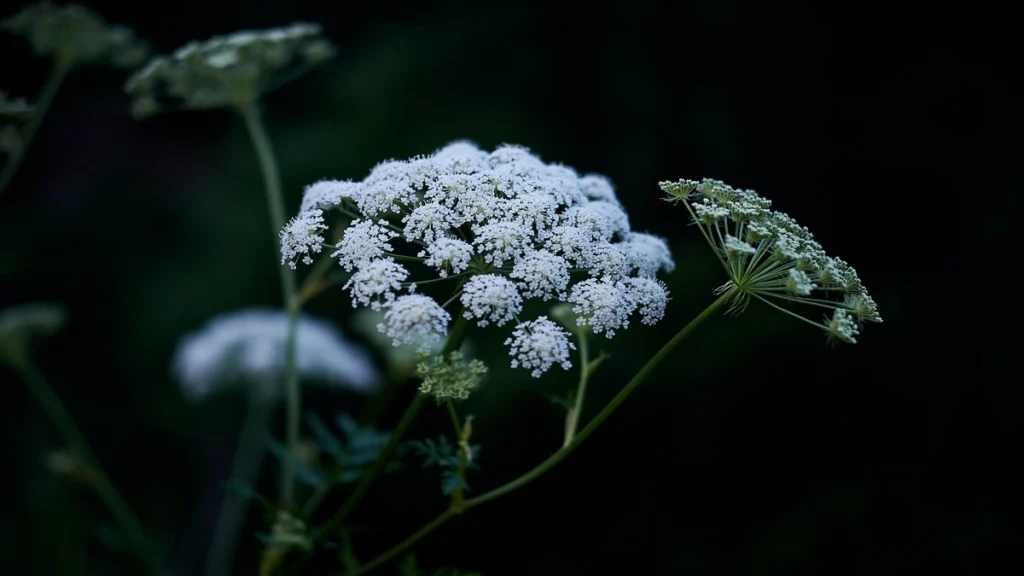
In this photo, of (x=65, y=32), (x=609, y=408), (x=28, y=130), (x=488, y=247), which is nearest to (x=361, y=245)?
(x=488, y=247)

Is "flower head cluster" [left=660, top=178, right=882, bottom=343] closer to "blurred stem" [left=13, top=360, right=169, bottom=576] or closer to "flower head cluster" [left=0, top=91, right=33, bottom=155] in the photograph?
"blurred stem" [left=13, top=360, right=169, bottom=576]

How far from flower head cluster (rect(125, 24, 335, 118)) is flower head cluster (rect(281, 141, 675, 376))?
1538 mm

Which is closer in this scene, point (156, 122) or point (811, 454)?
point (811, 454)

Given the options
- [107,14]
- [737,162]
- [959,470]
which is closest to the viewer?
[959,470]

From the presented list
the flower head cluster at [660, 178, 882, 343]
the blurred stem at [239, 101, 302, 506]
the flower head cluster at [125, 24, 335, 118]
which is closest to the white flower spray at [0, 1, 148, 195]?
the flower head cluster at [125, 24, 335, 118]

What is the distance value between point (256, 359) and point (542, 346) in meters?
2.96

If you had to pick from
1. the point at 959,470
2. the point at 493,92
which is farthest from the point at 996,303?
the point at 493,92

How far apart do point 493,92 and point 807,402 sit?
4.33 meters

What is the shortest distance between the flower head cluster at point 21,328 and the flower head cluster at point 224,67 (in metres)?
1.22

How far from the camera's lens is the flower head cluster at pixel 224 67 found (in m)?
3.90

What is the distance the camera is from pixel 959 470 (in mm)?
7070

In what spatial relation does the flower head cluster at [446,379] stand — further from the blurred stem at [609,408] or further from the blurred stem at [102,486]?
the blurred stem at [102,486]

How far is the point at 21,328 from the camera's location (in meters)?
4.27

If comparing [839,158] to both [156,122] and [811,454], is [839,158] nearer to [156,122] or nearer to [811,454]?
[811,454]
